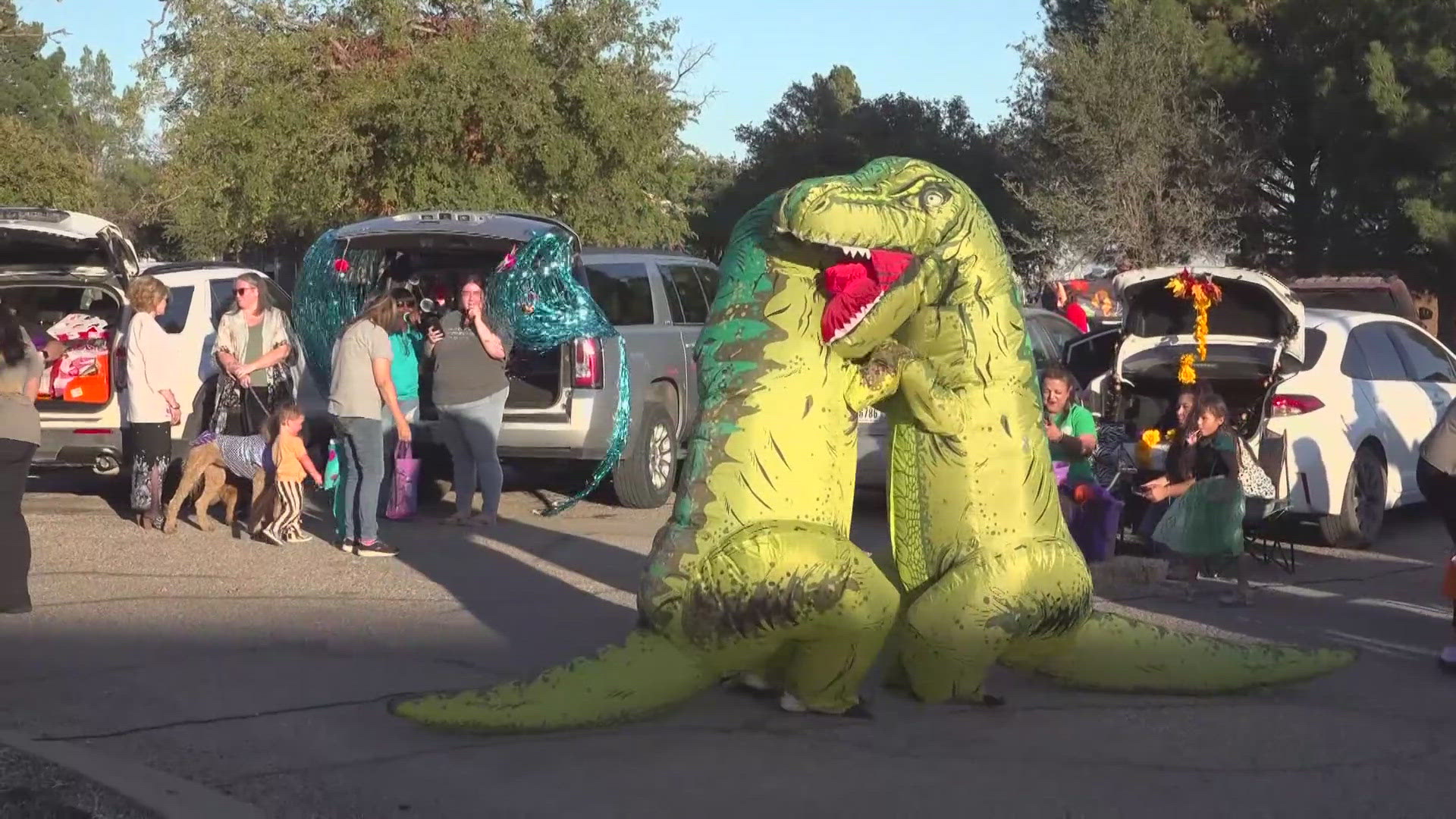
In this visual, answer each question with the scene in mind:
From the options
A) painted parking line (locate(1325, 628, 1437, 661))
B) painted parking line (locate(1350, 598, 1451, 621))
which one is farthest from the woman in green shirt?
painted parking line (locate(1325, 628, 1437, 661))

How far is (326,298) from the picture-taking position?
12.2m

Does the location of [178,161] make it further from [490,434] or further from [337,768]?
[337,768]

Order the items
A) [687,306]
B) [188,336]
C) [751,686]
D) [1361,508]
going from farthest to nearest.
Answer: [687,306]
[188,336]
[1361,508]
[751,686]

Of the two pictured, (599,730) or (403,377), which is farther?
(403,377)

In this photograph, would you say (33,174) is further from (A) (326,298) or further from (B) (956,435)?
(B) (956,435)

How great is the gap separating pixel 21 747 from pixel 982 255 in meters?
3.73

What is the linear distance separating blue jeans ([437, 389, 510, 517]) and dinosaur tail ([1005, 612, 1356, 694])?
17.5 feet

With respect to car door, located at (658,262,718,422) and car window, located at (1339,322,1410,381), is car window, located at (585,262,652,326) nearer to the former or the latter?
car door, located at (658,262,718,422)

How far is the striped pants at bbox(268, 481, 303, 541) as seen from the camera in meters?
10.4

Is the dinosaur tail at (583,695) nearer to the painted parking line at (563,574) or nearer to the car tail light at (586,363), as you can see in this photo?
the painted parking line at (563,574)

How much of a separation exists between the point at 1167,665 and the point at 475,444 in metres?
5.70

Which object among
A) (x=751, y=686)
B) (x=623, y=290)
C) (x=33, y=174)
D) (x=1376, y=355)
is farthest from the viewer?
(x=33, y=174)

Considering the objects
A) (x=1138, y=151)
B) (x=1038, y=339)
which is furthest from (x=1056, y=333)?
(x=1138, y=151)

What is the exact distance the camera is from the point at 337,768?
17.7 feet
